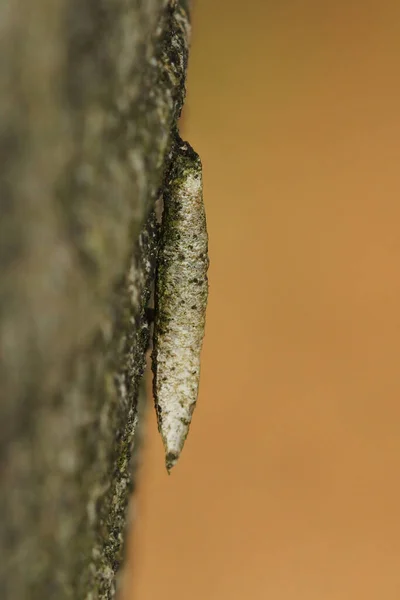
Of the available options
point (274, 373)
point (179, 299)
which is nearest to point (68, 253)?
point (179, 299)

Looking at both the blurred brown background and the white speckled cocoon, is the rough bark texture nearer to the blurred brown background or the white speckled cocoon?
the white speckled cocoon

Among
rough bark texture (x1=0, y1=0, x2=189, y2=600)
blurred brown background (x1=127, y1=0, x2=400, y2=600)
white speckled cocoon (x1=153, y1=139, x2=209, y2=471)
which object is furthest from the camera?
blurred brown background (x1=127, y1=0, x2=400, y2=600)

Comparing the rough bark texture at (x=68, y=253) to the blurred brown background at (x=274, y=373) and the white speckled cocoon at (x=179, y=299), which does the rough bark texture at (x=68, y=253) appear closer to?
the white speckled cocoon at (x=179, y=299)

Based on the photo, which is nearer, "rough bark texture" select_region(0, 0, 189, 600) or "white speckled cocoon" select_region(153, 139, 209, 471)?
"rough bark texture" select_region(0, 0, 189, 600)

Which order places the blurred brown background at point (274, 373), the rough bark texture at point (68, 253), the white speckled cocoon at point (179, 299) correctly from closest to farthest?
1. the rough bark texture at point (68, 253)
2. the white speckled cocoon at point (179, 299)
3. the blurred brown background at point (274, 373)

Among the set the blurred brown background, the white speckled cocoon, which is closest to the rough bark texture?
the white speckled cocoon

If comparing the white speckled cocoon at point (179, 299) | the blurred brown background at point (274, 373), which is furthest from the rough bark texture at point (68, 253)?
the blurred brown background at point (274, 373)

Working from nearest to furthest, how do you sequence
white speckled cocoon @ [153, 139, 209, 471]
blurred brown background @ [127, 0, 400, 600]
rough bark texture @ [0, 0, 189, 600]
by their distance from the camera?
rough bark texture @ [0, 0, 189, 600]
white speckled cocoon @ [153, 139, 209, 471]
blurred brown background @ [127, 0, 400, 600]

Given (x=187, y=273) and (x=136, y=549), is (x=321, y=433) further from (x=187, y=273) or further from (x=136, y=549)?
(x=187, y=273)
